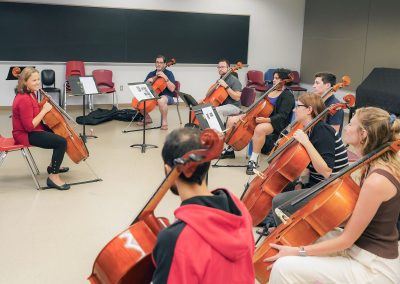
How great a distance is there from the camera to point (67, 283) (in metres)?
2.93

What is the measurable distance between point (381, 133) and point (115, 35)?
791 cm

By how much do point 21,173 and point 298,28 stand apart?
8203 mm

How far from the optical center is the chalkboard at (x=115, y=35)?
28.2 feet

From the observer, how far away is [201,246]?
138 cm

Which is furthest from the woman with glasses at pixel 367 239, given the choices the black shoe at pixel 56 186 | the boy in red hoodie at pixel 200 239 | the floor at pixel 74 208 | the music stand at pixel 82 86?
the music stand at pixel 82 86

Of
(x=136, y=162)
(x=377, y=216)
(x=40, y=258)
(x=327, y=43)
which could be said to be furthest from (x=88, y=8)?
(x=377, y=216)

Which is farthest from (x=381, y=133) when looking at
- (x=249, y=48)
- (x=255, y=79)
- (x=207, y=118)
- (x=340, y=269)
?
(x=249, y=48)

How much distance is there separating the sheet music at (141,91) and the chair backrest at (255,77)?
14.6ft

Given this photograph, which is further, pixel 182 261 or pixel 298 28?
pixel 298 28

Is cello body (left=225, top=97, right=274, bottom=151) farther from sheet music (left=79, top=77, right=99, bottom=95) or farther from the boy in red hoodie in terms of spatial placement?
the boy in red hoodie

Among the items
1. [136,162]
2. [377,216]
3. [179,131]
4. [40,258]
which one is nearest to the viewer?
[179,131]

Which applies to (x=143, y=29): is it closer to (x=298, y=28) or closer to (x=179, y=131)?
(x=298, y=28)

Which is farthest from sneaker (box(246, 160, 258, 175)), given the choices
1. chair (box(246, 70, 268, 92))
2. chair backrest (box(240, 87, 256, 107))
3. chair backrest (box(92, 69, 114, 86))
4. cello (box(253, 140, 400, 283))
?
chair (box(246, 70, 268, 92))

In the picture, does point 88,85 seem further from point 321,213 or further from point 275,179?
point 321,213
